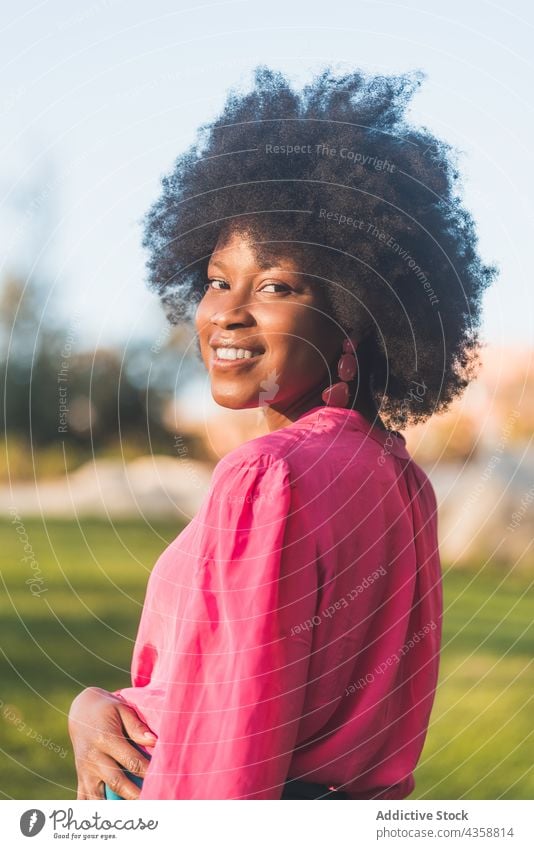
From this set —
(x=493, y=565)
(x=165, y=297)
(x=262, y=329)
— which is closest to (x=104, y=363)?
(x=493, y=565)

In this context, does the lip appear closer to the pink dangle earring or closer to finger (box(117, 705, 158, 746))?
the pink dangle earring

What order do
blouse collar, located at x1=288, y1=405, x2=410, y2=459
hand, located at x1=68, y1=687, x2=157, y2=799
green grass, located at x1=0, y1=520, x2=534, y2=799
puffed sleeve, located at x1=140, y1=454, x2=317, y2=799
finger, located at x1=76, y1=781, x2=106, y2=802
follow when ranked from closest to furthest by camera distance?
puffed sleeve, located at x1=140, y1=454, x2=317, y2=799 < blouse collar, located at x1=288, y1=405, x2=410, y2=459 < hand, located at x1=68, y1=687, x2=157, y2=799 < finger, located at x1=76, y1=781, x2=106, y2=802 < green grass, located at x1=0, y1=520, x2=534, y2=799

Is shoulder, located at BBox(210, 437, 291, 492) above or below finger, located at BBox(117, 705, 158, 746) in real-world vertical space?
above

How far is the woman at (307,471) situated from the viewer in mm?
2064

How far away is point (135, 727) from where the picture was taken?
2357 mm

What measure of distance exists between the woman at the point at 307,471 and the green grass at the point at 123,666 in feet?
9.32

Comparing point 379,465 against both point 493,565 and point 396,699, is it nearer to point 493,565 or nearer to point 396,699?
point 396,699

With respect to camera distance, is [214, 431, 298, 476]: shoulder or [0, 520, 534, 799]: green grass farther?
[0, 520, 534, 799]: green grass

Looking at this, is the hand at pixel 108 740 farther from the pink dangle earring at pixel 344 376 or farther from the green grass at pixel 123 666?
the green grass at pixel 123 666

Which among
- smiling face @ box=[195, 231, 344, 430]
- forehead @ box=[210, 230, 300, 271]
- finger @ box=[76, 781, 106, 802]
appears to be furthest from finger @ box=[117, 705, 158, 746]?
forehead @ box=[210, 230, 300, 271]

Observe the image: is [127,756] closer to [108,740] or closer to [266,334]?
[108,740]

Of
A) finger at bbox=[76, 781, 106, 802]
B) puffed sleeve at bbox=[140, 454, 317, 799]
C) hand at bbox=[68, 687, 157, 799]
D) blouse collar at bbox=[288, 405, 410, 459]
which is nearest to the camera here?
puffed sleeve at bbox=[140, 454, 317, 799]

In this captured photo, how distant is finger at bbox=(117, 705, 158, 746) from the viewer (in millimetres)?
2324
